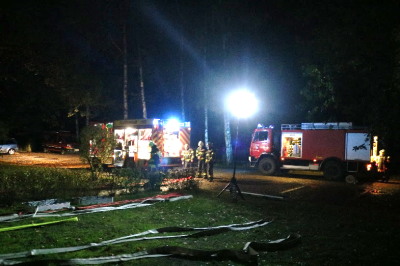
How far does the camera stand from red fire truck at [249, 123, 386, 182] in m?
16.6

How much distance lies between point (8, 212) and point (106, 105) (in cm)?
2553

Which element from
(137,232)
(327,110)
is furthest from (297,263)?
(327,110)

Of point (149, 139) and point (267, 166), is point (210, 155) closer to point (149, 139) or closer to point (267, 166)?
point (267, 166)

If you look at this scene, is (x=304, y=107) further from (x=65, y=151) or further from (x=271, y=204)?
(x=65, y=151)

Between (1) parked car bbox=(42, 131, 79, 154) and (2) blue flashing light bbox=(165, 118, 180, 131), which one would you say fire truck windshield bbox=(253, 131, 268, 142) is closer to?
(2) blue flashing light bbox=(165, 118, 180, 131)

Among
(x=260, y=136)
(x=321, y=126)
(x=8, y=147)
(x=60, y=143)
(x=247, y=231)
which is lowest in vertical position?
(x=247, y=231)

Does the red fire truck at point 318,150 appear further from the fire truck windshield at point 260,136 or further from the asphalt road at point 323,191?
the asphalt road at point 323,191

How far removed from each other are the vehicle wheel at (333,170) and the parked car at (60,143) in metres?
22.3

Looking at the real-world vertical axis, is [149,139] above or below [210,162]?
above

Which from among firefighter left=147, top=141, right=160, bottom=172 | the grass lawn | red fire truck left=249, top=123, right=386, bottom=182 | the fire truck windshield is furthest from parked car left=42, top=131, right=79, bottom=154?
the grass lawn

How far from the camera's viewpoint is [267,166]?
19.0 m

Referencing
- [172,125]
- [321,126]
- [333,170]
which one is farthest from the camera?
[172,125]

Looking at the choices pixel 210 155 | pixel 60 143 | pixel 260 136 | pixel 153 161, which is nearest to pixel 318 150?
pixel 260 136

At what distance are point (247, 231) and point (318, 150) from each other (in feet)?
38.1
